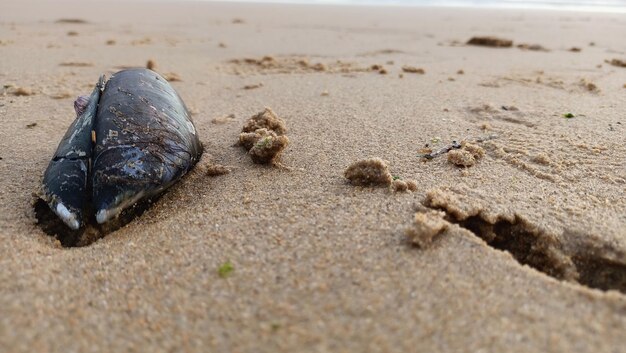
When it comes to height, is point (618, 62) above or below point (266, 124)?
above

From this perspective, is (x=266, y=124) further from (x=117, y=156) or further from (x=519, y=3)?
(x=519, y=3)

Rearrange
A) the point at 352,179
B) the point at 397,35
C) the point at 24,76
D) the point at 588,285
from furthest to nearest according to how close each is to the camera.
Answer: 1. the point at 397,35
2. the point at 24,76
3. the point at 352,179
4. the point at 588,285

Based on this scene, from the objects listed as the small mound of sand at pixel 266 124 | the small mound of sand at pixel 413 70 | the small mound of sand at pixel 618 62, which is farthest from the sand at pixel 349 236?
the small mound of sand at pixel 618 62

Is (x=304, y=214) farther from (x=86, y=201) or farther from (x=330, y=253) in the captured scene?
(x=86, y=201)

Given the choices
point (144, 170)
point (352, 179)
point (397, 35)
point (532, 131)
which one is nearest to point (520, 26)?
point (397, 35)

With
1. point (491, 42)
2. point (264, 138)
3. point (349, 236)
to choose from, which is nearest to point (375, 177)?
point (349, 236)

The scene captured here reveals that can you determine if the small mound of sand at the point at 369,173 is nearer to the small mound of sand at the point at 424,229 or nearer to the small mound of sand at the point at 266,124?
the small mound of sand at the point at 424,229
